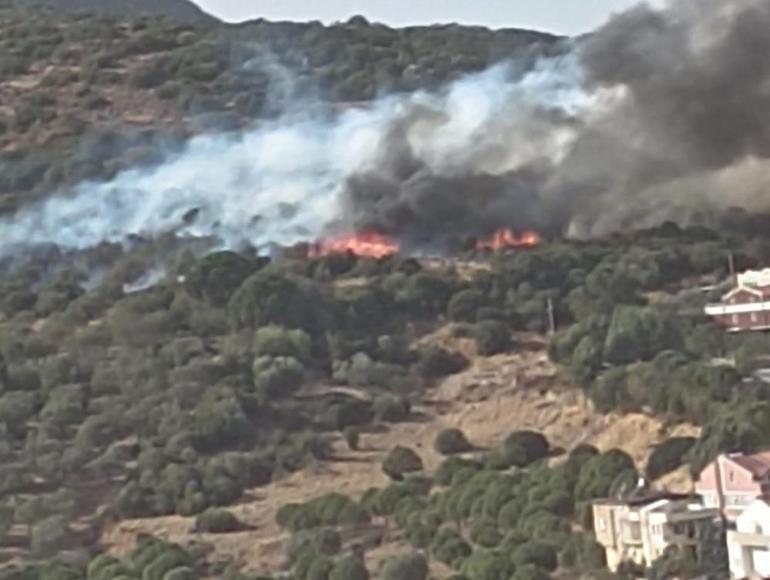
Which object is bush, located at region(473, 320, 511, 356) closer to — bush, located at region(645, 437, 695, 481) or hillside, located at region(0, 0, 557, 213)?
bush, located at region(645, 437, 695, 481)

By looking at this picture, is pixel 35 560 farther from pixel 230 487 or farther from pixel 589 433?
pixel 589 433

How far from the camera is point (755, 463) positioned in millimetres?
34969

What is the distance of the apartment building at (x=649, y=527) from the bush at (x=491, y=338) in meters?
17.0

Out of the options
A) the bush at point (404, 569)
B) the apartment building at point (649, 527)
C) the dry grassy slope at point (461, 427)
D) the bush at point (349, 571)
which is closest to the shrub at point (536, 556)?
the apartment building at point (649, 527)

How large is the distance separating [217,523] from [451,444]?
6514 millimetres

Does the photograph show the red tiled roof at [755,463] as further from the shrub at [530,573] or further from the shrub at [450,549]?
the shrub at [450,549]

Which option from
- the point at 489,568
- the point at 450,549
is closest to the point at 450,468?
the point at 450,549

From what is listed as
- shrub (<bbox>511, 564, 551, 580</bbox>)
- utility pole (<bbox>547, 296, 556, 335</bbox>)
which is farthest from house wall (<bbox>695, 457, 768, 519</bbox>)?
utility pole (<bbox>547, 296, 556, 335</bbox>)

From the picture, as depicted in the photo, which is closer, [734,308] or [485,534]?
[485,534]

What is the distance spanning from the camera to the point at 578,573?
113 ft

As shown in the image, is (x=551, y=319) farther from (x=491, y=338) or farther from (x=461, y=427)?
(x=461, y=427)

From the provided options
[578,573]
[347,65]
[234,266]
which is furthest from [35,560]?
[347,65]

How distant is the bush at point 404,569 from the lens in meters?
34.7

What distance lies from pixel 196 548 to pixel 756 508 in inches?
482
